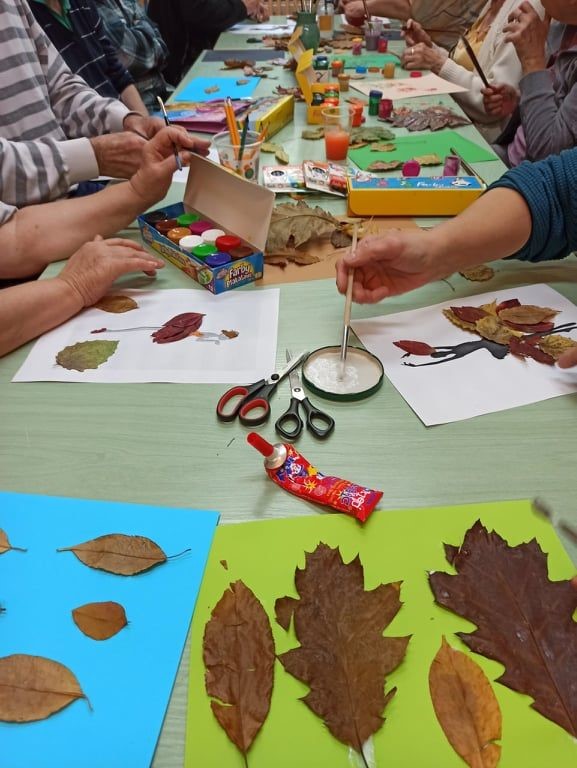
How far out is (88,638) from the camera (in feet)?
1.49

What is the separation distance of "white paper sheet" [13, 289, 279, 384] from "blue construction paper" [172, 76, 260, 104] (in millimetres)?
1164

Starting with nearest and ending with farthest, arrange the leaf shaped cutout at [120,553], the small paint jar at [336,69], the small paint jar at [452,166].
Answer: the leaf shaped cutout at [120,553], the small paint jar at [452,166], the small paint jar at [336,69]

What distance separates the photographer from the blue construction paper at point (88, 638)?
0.40 meters

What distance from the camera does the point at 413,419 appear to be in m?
0.66

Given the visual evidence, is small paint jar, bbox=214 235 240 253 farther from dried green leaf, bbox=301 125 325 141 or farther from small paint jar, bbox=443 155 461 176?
dried green leaf, bbox=301 125 325 141

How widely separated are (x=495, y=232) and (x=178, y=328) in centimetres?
53

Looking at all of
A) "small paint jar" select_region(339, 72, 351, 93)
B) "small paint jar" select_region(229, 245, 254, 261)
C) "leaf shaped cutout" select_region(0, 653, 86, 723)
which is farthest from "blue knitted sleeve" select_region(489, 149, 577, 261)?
"small paint jar" select_region(339, 72, 351, 93)

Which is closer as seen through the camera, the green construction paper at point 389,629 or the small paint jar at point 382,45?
the green construction paper at point 389,629

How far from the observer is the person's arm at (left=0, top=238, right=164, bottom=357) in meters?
0.77

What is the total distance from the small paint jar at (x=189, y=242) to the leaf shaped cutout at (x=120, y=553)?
56cm

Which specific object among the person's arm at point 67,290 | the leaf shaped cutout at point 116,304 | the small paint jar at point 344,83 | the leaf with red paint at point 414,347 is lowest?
the leaf with red paint at point 414,347

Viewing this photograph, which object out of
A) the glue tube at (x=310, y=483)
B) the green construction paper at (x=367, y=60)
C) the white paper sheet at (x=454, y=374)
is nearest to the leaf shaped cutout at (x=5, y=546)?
the glue tube at (x=310, y=483)

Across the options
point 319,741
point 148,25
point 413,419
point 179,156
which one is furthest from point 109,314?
point 148,25

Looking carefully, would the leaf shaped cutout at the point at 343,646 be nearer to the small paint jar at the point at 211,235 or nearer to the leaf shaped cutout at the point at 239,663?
the leaf shaped cutout at the point at 239,663
